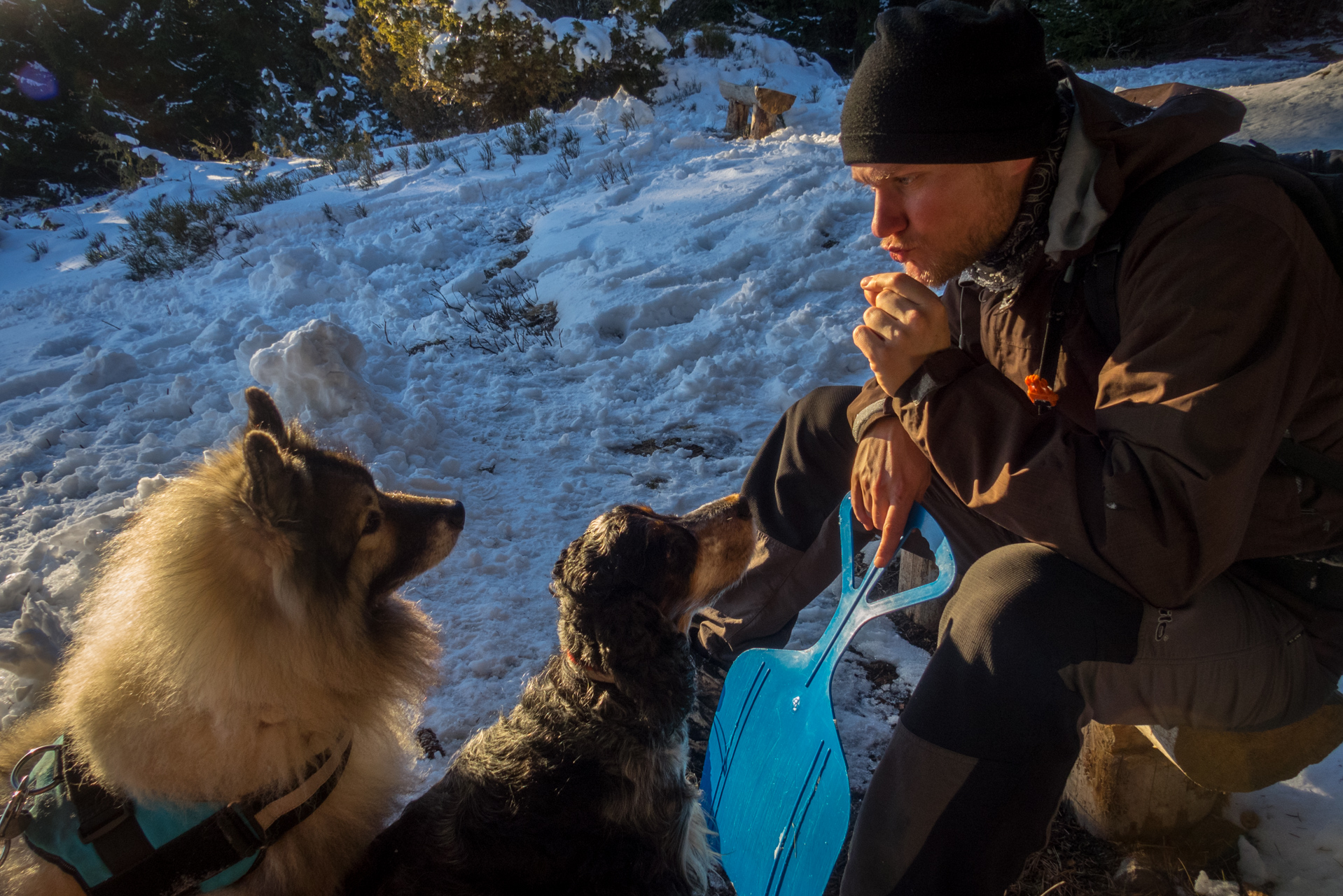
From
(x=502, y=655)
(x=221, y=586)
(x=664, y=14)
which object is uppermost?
(x=664, y=14)

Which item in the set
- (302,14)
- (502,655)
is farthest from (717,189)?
(302,14)

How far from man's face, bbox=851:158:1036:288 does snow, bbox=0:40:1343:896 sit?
1.92m

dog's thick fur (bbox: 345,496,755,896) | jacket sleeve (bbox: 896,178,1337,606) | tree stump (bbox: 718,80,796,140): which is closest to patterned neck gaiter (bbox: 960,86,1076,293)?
jacket sleeve (bbox: 896,178,1337,606)

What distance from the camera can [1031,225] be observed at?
2127 mm

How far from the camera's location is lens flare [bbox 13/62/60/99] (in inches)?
794

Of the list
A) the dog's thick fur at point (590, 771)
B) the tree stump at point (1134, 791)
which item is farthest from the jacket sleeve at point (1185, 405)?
the dog's thick fur at point (590, 771)

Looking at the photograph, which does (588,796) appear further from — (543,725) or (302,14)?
(302,14)

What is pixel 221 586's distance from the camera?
2.00 metres

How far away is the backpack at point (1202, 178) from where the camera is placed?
5.76 ft

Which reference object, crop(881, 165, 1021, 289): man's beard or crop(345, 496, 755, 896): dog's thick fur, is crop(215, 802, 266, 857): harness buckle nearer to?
crop(345, 496, 755, 896): dog's thick fur

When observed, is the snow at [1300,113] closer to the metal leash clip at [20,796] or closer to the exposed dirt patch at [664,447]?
the exposed dirt patch at [664,447]

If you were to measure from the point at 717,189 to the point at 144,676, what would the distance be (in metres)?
7.69

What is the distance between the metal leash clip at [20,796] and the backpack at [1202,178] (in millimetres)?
2983

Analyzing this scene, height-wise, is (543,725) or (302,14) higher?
(302,14)
